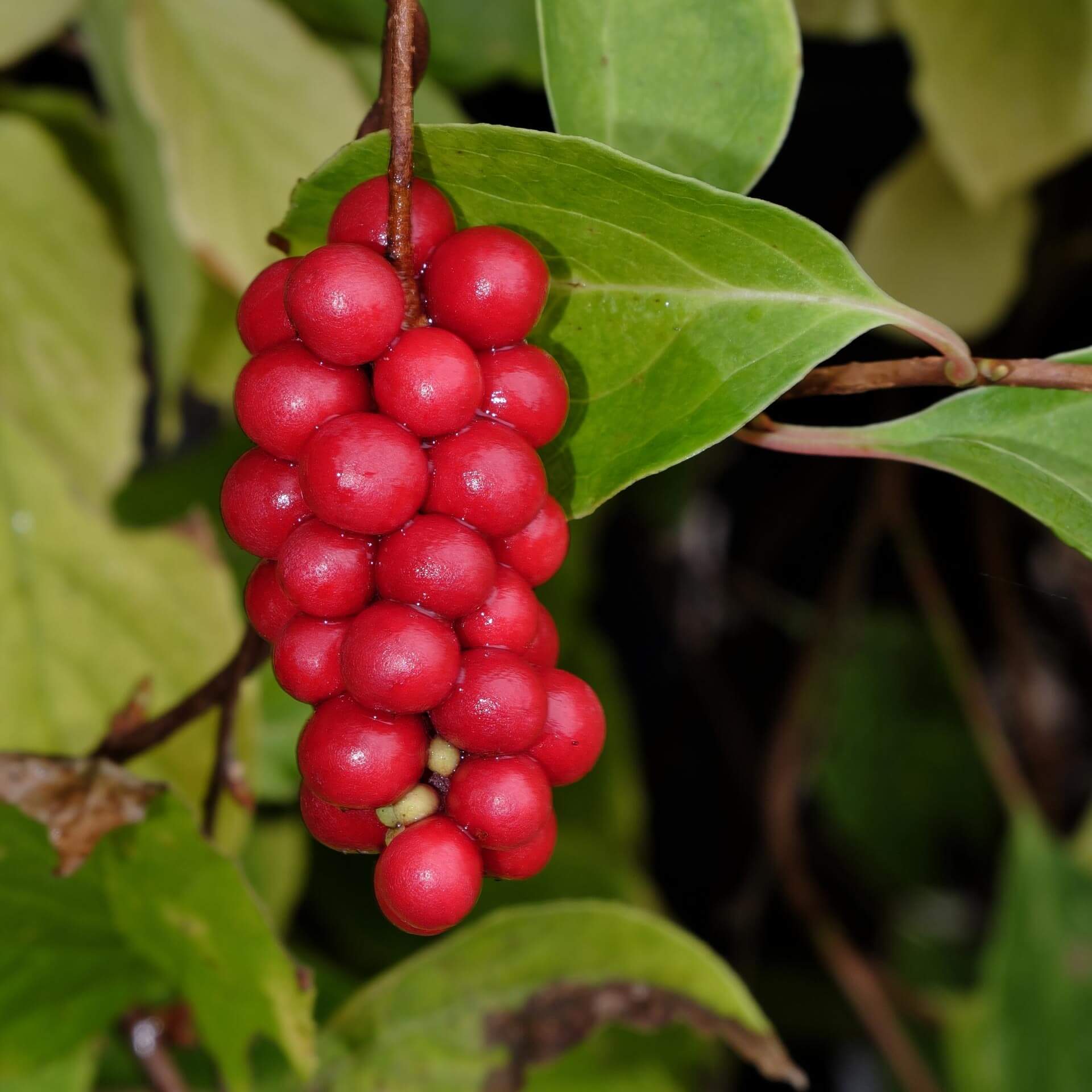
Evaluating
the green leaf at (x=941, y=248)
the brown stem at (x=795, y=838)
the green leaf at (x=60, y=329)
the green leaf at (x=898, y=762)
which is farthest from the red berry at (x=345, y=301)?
the green leaf at (x=898, y=762)

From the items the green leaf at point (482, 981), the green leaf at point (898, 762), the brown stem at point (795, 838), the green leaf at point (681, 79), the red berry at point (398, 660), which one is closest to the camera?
the red berry at point (398, 660)

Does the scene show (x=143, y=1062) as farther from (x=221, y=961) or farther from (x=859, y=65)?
(x=859, y=65)

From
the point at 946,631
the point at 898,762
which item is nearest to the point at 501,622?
the point at 946,631

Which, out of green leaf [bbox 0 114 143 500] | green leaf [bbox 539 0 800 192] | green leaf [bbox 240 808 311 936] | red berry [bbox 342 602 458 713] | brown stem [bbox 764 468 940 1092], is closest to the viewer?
red berry [bbox 342 602 458 713]

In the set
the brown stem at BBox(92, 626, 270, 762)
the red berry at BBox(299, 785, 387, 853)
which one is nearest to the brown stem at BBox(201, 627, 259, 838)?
the brown stem at BBox(92, 626, 270, 762)

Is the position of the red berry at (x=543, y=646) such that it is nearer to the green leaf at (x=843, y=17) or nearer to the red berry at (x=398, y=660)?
the red berry at (x=398, y=660)

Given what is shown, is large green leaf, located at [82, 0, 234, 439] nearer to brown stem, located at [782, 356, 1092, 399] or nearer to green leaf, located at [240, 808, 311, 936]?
green leaf, located at [240, 808, 311, 936]

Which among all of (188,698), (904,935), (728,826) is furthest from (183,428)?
(904,935)

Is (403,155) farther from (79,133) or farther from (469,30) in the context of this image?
(79,133)
